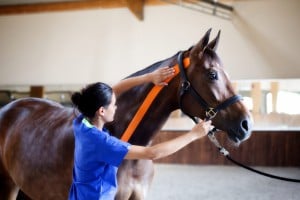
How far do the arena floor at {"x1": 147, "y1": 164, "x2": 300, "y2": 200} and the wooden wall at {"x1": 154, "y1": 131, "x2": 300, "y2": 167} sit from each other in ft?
0.75

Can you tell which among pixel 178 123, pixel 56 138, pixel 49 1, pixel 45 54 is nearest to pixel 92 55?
pixel 45 54

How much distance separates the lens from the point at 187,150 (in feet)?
18.2

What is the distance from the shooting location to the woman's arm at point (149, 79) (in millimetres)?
1350

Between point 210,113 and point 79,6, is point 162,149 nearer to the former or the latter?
point 210,113

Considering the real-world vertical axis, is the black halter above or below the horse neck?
above

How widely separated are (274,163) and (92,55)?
3748 mm

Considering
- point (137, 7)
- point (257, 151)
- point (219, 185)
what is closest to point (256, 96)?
point (257, 151)

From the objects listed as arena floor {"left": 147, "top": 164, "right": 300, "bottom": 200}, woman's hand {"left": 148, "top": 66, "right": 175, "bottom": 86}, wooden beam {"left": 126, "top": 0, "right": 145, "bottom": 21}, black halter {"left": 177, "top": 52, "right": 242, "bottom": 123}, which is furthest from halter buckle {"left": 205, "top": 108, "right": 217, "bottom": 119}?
wooden beam {"left": 126, "top": 0, "right": 145, "bottom": 21}

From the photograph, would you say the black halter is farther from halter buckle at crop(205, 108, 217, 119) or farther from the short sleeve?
the short sleeve

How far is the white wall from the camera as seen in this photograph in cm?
545

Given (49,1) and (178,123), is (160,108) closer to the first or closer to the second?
(178,123)

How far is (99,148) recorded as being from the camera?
1134 millimetres

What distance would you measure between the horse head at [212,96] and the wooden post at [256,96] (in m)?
4.37

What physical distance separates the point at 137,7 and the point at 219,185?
3.47 metres
